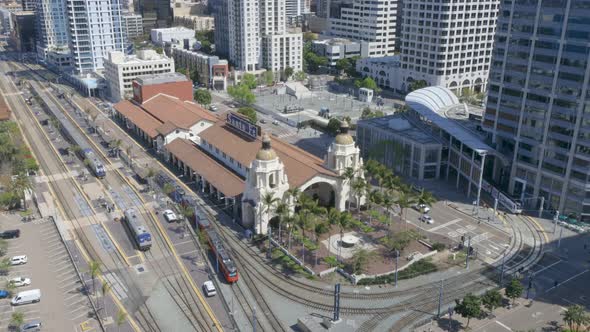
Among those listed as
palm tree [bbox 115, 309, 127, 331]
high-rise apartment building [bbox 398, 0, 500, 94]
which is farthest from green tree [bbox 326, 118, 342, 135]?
palm tree [bbox 115, 309, 127, 331]

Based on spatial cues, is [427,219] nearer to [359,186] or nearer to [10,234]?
[359,186]

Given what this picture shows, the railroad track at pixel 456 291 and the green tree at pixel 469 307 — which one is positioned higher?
the green tree at pixel 469 307

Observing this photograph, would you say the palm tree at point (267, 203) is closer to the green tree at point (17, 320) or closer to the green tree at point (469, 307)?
the green tree at point (469, 307)

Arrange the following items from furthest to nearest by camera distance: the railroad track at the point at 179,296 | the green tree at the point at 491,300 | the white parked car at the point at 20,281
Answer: the white parked car at the point at 20,281 → the railroad track at the point at 179,296 → the green tree at the point at 491,300

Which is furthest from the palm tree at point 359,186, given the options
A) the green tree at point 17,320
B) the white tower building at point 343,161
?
the green tree at point 17,320

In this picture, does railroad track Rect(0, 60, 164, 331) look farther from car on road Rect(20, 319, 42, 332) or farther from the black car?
car on road Rect(20, 319, 42, 332)

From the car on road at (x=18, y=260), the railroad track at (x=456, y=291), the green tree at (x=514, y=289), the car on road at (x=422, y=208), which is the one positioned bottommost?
the railroad track at (x=456, y=291)
